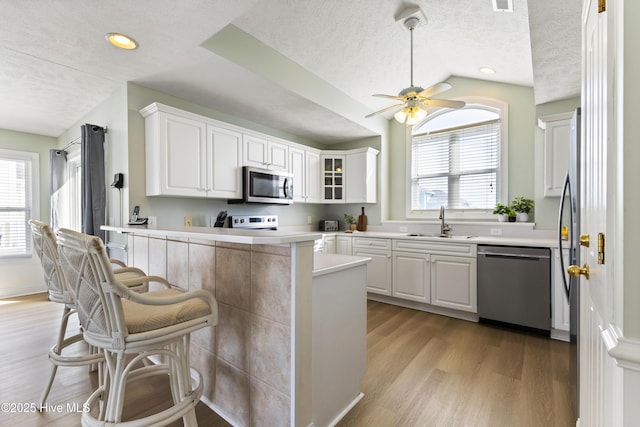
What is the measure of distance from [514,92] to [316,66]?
255 cm

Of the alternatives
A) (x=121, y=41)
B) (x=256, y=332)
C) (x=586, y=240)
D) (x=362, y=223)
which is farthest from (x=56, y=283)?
(x=362, y=223)

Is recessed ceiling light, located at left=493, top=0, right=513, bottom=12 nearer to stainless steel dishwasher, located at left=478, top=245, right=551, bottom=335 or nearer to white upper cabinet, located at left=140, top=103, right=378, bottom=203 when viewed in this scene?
stainless steel dishwasher, located at left=478, top=245, right=551, bottom=335

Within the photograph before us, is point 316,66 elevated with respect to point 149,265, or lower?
elevated

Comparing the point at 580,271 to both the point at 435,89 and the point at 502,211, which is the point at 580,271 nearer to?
the point at 435,89

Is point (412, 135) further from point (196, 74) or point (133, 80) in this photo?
point (133, 80)

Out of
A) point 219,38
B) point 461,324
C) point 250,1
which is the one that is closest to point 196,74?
point 219,38

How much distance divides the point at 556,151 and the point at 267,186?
3.11 metres

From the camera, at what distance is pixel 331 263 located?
64.7 inches

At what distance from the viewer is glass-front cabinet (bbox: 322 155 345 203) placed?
182 inches

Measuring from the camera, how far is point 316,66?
311cm

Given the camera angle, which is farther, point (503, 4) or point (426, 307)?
point (426, 307)

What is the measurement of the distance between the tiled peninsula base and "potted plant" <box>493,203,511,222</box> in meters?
3.16

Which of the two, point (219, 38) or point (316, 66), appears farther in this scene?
point (316, 66)

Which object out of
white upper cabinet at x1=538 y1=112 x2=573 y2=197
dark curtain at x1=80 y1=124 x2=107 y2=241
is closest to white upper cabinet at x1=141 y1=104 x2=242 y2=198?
dark curtain at x1=80 y1=124 x2=107 y2=241
